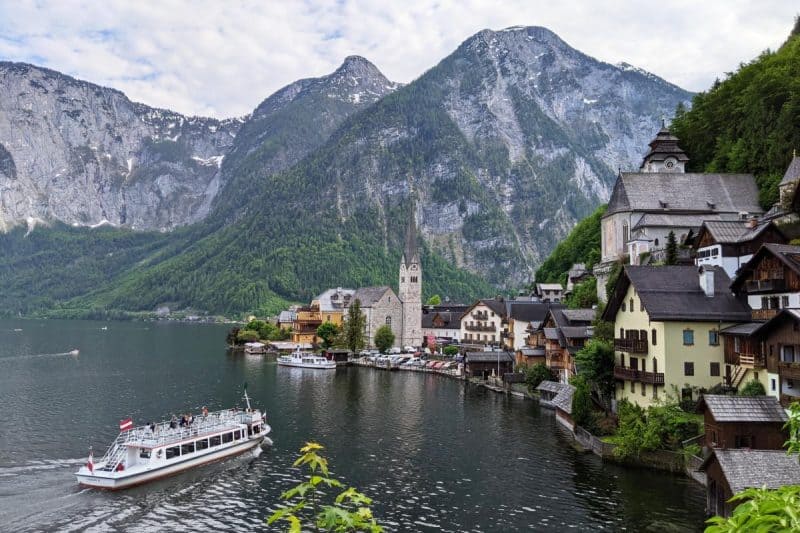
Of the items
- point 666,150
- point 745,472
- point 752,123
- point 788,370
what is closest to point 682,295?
point 788,370

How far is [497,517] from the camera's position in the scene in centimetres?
3647

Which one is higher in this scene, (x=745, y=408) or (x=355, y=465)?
(x=745, y=408)

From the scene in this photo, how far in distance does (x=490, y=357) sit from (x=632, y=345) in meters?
49.9

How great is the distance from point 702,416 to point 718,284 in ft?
36.2

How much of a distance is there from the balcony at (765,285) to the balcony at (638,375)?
9161mm

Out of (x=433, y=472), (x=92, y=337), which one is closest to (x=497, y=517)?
(x=433, y=472)

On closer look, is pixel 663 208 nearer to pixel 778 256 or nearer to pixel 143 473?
pixel 778 256

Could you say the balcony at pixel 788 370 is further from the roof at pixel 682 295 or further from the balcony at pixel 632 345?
the balcony at pixel 632 345

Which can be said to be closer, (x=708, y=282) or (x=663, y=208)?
(x=708, y=282)

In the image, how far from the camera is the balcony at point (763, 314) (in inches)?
1678

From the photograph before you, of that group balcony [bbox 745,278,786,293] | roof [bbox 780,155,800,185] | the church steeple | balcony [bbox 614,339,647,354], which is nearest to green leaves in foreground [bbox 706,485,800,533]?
balcony [bbox 745,278,786,293]

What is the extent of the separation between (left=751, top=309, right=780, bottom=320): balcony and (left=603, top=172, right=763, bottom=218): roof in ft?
119

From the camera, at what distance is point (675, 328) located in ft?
152

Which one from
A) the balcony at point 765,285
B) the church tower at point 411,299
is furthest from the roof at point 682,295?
the church tower at point 411,299
